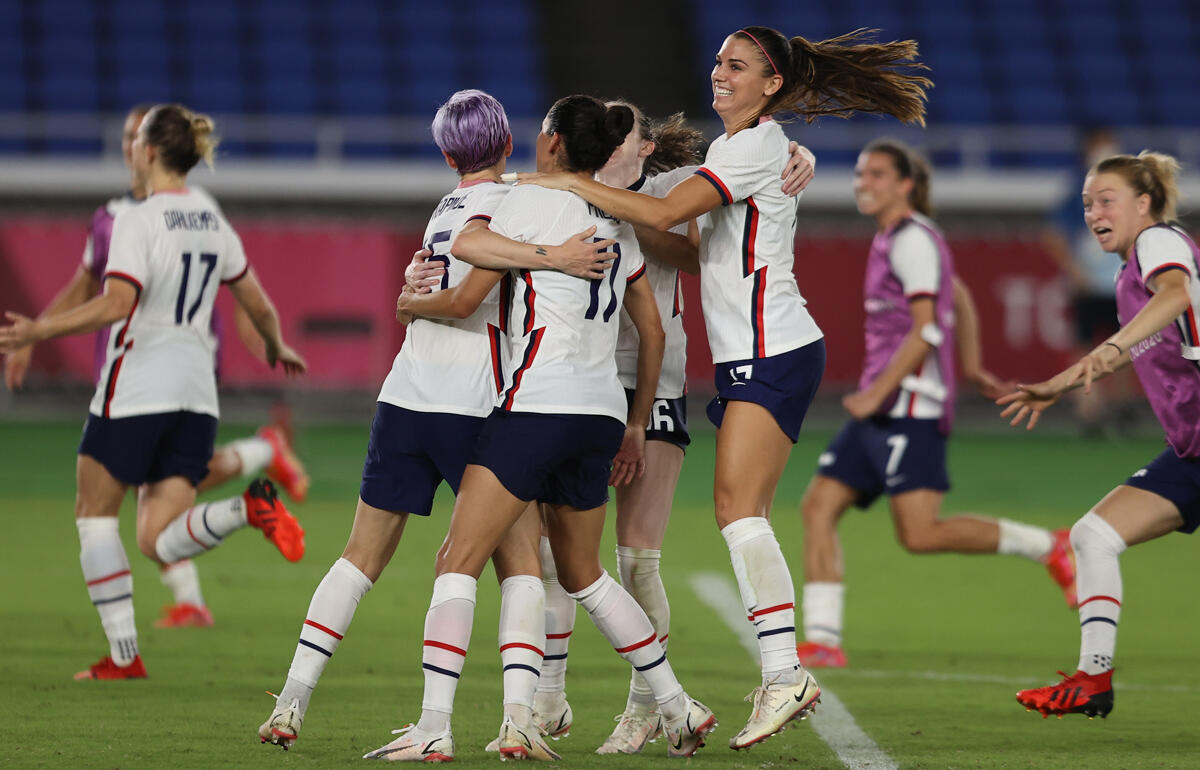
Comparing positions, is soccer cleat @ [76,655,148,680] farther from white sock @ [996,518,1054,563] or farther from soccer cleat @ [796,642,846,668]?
white sock @ [996,518,1054,563]

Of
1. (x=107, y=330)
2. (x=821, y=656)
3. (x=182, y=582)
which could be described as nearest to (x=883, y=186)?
(x=821, y=656)

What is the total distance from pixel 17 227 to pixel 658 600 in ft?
52.3

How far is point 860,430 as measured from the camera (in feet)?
25.1

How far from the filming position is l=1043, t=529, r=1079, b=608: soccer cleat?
7824 millimetres

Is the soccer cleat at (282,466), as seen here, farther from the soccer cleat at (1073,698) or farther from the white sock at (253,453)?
the soccer cleat at (1073,698)

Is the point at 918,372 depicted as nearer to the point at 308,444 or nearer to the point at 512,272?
the point at 512,272

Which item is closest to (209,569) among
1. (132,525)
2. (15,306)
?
(132,525)

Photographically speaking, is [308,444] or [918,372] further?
[308,444]

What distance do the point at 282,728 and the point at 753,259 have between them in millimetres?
2124

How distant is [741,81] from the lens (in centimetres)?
534

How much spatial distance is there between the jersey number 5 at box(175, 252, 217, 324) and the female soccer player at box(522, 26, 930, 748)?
2.26 metres

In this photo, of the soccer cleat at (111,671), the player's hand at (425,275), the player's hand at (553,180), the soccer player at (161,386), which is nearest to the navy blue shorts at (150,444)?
the soccer player at (161,386)

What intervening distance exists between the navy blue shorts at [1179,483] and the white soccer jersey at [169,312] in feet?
12.2

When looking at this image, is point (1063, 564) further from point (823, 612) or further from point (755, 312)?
point (755, 312)
